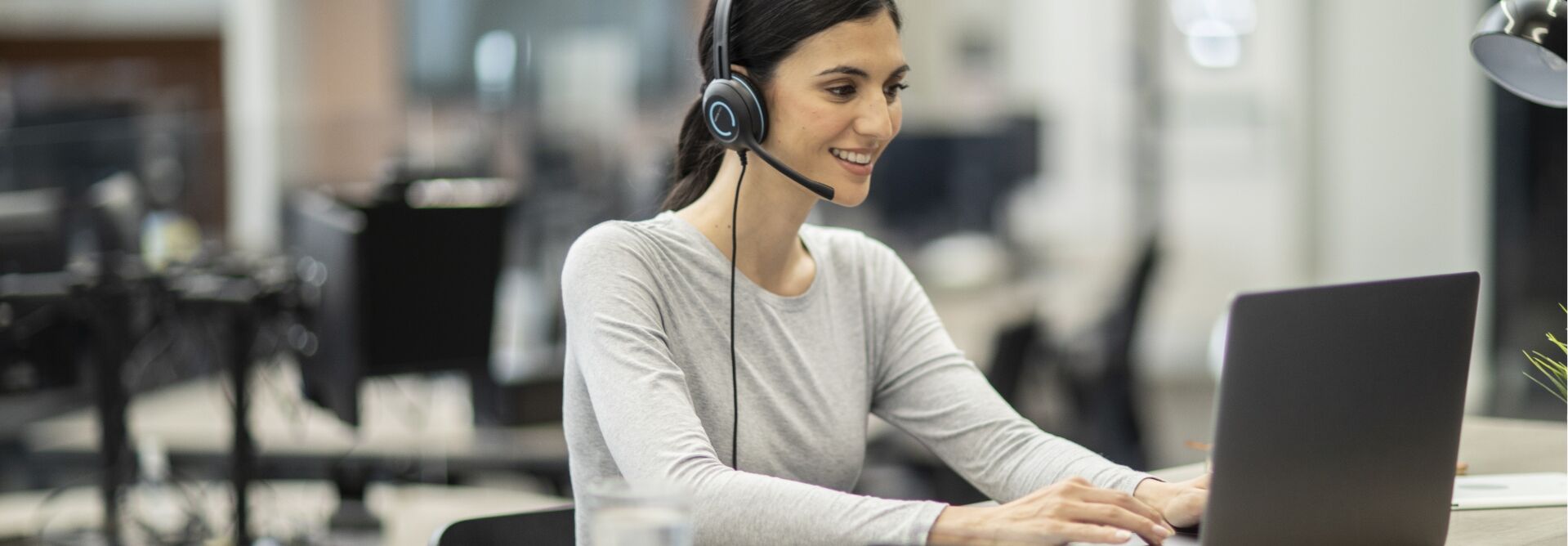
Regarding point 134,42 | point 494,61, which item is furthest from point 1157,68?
point 134,42

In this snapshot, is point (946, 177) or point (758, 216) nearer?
point (758, 216)

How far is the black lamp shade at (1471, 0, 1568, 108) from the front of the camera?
137 cm

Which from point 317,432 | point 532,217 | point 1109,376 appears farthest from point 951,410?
point 532,217

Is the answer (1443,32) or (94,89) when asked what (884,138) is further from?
(94,89)

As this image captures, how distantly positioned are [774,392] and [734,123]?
267mm

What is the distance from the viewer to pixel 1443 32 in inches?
215

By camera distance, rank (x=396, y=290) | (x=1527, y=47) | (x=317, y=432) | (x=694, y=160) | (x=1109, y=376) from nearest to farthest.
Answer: (x=1527, y=47) → (x=694, y=160) → (x=396, y=290) → (x=317, y=432) → (x=1109, y=376)

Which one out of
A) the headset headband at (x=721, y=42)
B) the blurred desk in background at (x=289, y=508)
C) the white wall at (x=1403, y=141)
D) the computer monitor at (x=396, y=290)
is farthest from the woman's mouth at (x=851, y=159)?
the white wall at (x=1403, y=141)

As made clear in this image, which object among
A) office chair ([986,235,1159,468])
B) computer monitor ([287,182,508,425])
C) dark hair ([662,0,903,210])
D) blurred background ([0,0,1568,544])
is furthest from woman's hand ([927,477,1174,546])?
office chair ([986,235,1159,468])

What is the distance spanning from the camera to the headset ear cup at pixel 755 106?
146 cm

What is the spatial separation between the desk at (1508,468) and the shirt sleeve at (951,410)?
0.13 m

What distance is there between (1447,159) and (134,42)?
7.46 meters

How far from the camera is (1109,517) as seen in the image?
3.67 ft

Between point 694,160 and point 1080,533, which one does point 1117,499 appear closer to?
point 1080,533
